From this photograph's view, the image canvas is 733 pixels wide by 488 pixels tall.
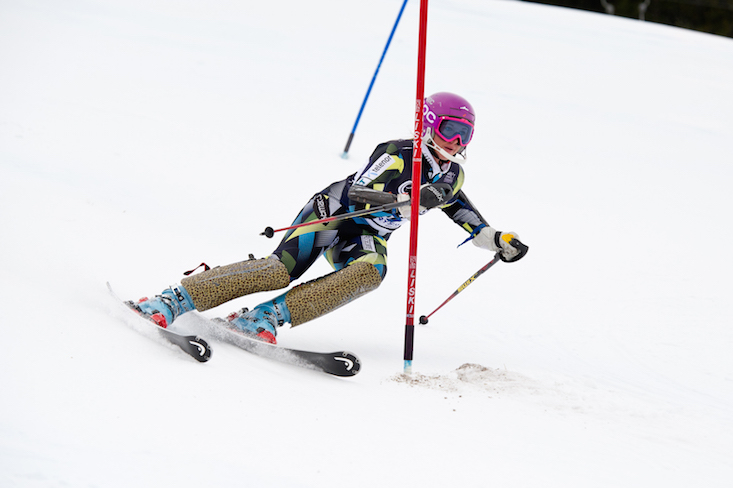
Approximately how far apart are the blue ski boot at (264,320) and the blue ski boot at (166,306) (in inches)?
9.3

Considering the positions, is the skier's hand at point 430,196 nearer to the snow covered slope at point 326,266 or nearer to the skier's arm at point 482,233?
the skier's arm at point 482,233

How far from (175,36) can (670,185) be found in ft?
25.3

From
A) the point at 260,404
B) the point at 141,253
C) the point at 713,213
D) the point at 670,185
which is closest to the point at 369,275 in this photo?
the point at 260,404

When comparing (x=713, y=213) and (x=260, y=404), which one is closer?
(x=260, y=404)

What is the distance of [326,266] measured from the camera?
4.96 m

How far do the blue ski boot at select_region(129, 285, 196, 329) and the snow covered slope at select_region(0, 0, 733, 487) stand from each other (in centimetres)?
11

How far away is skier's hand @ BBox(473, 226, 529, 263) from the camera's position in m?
3.36

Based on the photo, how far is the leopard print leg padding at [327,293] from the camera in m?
3.04

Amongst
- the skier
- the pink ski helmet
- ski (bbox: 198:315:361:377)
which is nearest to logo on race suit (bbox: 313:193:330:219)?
the skier

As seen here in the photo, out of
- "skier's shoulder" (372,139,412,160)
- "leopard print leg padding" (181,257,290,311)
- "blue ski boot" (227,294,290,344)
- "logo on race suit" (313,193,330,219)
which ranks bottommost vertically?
"blue ski boot" (227,294,290,344)

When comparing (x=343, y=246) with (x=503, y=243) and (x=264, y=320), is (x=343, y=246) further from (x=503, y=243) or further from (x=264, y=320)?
(x=503, y=243)

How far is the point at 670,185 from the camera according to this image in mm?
7543

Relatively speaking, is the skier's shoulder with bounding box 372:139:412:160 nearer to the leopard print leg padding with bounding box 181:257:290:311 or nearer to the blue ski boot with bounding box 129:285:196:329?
the leopard print leg padding with bounding box 181:257:290:311

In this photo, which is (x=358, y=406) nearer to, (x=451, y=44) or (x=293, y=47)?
(x=293, y=47)
